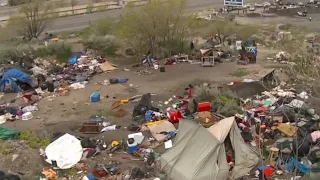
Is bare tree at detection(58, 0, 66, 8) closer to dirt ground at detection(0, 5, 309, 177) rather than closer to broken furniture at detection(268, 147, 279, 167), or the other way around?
dirt ground at detection(0, 5, 309, 177)

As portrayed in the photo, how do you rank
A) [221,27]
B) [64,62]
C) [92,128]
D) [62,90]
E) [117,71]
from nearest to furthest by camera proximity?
1. [92,128]
2. [62,90]
3. [117,71]
4. [64,62]
5. [221,27]

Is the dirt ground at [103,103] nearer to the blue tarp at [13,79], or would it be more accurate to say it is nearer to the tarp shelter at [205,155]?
the blue tarp at [13,79]

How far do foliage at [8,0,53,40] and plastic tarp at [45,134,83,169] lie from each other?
51.4 feet

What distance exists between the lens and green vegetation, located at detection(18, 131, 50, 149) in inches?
517

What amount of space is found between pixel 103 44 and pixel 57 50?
7.59 feet

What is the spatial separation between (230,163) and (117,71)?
10.3 m

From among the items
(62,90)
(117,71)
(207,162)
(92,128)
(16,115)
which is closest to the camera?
(207,162)

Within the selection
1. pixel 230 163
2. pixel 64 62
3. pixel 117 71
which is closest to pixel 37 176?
pixel 230 163

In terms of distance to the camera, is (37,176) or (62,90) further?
(62,90)

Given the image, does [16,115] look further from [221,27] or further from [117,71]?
[221,27]

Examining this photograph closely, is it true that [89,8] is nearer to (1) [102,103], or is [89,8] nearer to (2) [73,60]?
(2) [73,60]

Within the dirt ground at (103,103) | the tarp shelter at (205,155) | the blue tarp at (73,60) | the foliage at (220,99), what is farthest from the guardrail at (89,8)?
the tarp shelter at (205,155)

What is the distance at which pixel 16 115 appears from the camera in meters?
15.6

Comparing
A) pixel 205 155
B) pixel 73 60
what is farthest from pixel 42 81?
Answer: pixel 205 155
